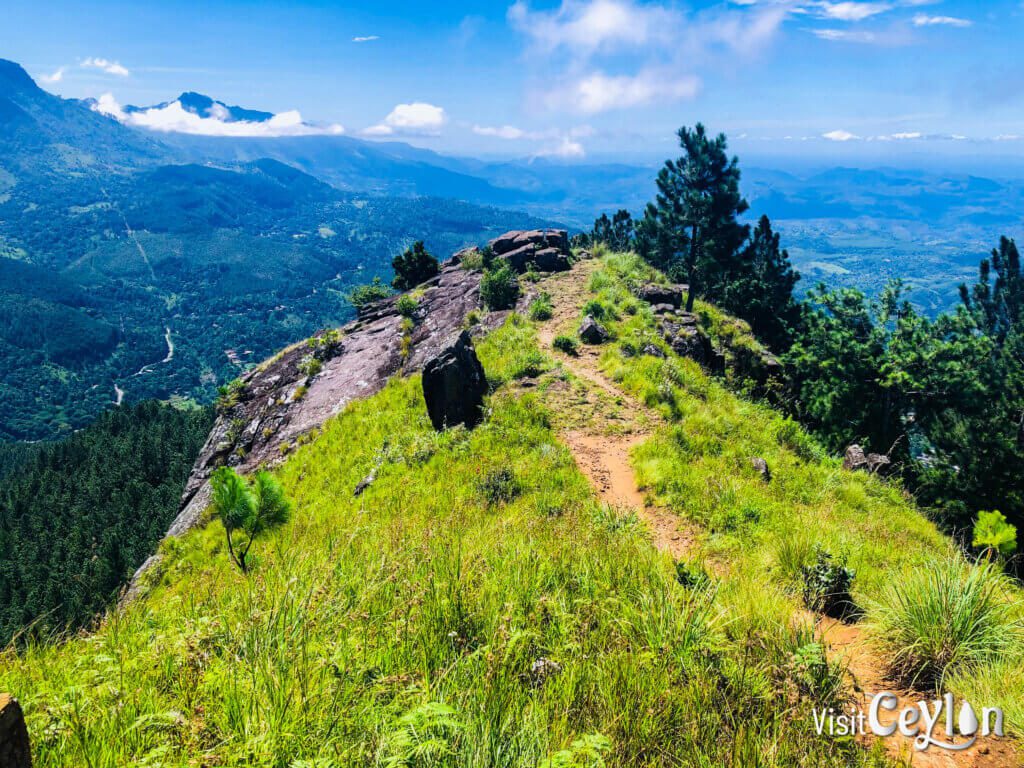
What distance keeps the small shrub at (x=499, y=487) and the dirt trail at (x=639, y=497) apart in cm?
193

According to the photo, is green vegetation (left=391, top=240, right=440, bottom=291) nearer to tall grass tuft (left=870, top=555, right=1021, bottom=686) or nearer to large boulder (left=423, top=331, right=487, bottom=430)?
large boulder (left=423, top=331, right=487, bottom=430)

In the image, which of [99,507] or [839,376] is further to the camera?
[99,507]

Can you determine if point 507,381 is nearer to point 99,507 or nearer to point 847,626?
point 847,626

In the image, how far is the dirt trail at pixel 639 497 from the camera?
3602 millimetres

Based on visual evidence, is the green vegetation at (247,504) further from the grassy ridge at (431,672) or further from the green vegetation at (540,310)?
the green vegetation at (540,310)

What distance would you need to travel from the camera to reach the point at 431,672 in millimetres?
3830

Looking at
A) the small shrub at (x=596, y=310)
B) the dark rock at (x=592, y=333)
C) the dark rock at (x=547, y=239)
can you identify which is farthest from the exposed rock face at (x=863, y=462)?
the dark rock at (x=547, y=239)

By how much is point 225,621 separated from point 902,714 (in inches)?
227

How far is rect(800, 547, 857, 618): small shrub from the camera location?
594 cm

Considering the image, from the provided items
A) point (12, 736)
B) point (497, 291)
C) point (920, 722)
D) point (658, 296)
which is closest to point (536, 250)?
point (497, 291)

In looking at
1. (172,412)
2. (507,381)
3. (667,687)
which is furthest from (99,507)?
(667,687)

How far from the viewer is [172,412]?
95.8m

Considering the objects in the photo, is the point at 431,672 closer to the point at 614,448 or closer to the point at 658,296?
the point at 614,448

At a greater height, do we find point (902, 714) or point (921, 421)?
point (902, 714)
